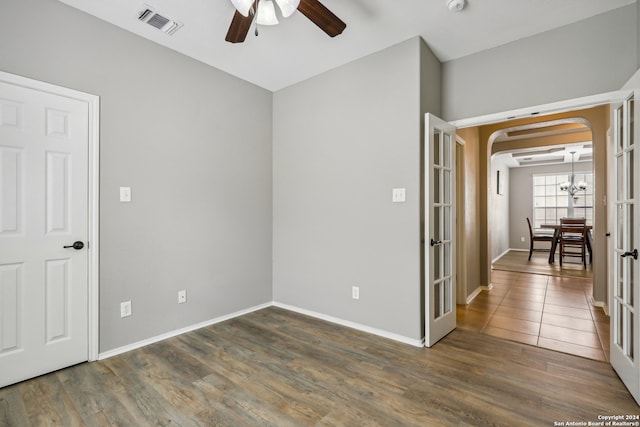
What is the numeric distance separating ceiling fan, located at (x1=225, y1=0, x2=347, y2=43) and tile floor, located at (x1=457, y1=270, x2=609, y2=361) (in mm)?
3044

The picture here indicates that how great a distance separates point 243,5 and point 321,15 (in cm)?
49

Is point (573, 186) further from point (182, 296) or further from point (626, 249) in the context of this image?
point (182, 296)

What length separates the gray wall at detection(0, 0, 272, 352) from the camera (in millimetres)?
2326

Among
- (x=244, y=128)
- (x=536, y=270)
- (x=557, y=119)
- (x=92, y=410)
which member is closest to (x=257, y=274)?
(x=244, y=128)

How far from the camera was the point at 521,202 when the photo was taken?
9578mm

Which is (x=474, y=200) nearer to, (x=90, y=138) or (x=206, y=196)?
(x=206, y=196)

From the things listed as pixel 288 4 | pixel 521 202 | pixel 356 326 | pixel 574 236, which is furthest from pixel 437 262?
pixel 521 202

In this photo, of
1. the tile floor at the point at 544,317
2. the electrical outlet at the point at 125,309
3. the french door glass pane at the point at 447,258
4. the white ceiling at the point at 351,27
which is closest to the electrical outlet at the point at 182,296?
the electrical outlet at the point at 125,309

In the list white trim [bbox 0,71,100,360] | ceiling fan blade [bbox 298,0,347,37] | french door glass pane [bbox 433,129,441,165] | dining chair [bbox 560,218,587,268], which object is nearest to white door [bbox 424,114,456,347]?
french door glass pane [bbox 433,129,441,165]

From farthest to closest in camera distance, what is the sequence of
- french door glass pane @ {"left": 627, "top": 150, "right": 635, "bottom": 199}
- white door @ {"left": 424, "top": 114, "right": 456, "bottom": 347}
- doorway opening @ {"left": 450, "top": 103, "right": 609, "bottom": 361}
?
doorway opening @ {"left": 450, "top": 103, "right": 609, "bottom": 361} < white door @ {"left": 424, "top": 114, "right": 456, "bottom": 347} < french door glass pane @ {"left": 627, "top": 150, "right": 635, "bottom": 199}

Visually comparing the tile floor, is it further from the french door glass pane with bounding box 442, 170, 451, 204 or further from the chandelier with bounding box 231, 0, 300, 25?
the chandelier with bounding box 231, 0, 300, 25

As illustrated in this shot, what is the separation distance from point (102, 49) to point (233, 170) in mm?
1516

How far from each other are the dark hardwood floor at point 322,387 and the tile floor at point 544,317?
25 centimetres

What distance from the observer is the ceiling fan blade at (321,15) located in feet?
6.22
